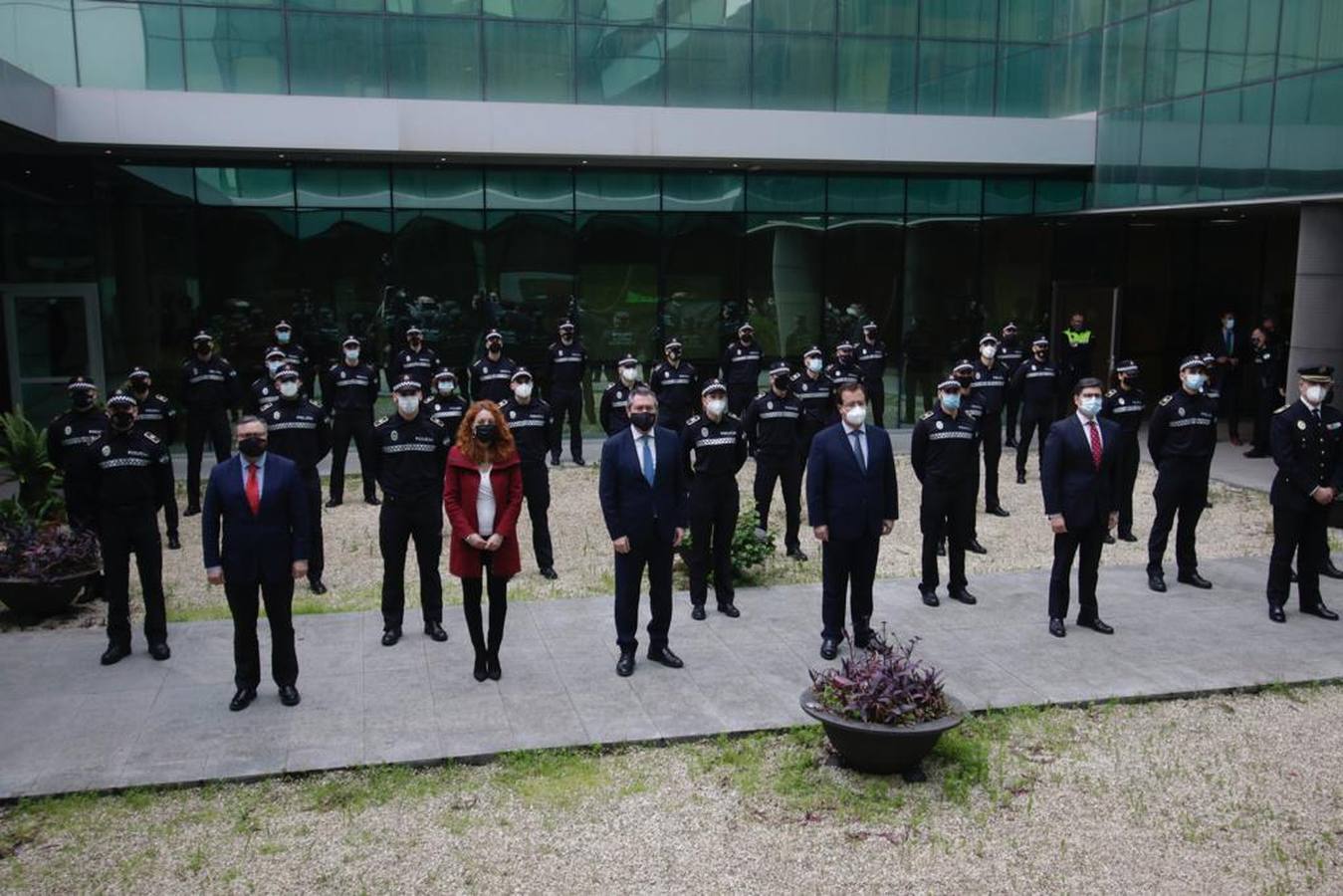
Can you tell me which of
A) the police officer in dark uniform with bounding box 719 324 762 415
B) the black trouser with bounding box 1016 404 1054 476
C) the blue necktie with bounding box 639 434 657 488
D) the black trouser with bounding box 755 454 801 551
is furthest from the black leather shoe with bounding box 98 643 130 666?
the black trouser with bounding box 1016 404 1054 476

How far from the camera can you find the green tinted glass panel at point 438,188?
1969 centimetres

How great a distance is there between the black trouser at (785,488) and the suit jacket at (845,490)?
3.17m

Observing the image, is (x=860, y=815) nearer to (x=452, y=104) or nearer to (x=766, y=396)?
(x=766, y=396)

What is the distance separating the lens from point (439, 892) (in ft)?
18.8

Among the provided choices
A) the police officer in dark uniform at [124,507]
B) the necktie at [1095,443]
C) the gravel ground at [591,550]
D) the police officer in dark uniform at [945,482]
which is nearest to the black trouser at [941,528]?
the police officer in dark uniform at [945,482]

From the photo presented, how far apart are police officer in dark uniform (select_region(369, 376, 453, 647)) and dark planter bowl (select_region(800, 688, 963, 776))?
3.65 m

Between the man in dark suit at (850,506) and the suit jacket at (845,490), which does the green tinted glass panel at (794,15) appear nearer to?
the man in dark suit at (850,506)

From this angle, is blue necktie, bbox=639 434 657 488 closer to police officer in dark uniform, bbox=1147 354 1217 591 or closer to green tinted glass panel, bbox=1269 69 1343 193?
police officer in dark uniform, bbox=1147 354 1217 591

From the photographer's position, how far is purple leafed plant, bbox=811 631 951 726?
22.5 feet

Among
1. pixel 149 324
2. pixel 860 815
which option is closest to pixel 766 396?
pixel 860 815

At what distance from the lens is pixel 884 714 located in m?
6.86

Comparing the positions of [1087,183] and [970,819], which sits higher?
[1087,183]

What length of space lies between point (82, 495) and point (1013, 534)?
966 centimetres

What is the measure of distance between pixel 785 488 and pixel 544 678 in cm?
438
